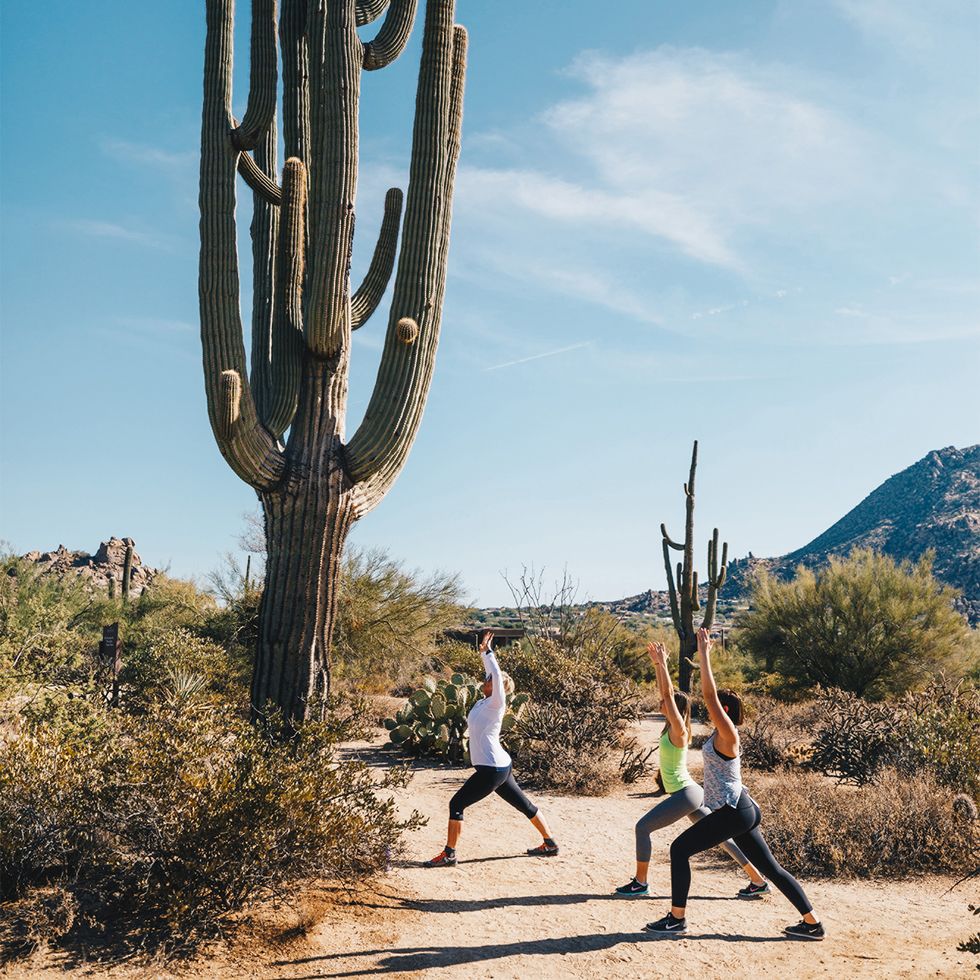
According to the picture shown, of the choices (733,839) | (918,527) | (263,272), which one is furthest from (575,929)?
(918,527)

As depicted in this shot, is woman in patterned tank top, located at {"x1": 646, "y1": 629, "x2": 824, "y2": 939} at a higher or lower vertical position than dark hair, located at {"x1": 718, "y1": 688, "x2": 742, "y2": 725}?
lower

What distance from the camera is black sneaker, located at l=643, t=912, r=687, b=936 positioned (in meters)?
5.48

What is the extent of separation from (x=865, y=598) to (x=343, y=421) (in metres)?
15.0

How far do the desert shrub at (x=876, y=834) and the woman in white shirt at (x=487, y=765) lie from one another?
2.32 m

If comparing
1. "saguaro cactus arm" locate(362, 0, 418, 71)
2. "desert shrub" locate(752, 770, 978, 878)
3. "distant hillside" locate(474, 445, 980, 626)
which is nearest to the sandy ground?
"desert shrub" locate(752, 770, 978, 878)

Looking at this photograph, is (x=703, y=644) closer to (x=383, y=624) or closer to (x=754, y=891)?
(x=754, y=891)

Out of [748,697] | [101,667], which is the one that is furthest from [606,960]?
[748,697]

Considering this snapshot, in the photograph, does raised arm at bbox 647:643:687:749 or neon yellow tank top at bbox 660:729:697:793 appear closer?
raised arm at bbox 647:643:687:749

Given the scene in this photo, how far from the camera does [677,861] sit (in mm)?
5410

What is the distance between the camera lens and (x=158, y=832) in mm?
4859

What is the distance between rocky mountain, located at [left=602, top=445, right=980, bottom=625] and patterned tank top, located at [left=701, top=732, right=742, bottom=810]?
4290cm

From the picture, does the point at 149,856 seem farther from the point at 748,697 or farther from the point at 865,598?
the point at 865,598

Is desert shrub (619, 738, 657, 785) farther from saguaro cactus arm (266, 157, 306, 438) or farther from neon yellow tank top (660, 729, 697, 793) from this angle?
saguaro cactus arm (266, 157, 306, 438)

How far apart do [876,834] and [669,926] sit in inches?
111
